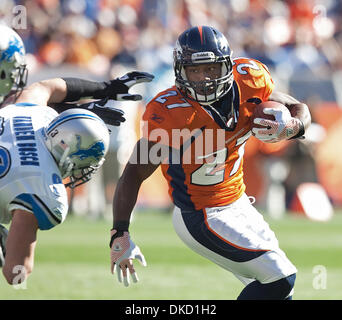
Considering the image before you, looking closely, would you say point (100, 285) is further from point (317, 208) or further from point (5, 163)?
point (317, 208)

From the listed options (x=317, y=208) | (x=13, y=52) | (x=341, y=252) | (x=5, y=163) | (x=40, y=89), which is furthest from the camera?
(x=317, y=208)

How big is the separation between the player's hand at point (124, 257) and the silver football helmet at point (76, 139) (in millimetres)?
444

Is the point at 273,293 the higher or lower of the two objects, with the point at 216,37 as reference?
lower

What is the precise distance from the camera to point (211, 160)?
4.55 metres

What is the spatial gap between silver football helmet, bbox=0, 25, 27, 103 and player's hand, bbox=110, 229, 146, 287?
43.0 inches

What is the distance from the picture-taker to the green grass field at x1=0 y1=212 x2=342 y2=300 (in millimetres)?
6039

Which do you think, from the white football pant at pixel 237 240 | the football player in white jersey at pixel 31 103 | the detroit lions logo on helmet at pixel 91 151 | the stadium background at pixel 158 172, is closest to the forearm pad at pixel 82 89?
the football player in white jersey at pixel 31 103

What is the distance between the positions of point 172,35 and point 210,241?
35.4 ft

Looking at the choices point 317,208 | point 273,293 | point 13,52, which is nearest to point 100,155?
point 13,52

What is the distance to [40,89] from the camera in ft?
16.4

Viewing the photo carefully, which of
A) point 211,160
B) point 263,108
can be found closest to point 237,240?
point 211,160

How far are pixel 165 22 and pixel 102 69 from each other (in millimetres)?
3358

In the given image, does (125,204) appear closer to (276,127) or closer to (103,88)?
(276,127)

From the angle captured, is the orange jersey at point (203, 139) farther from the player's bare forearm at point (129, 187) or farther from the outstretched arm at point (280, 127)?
the outstretched arm at point (280, 127)
